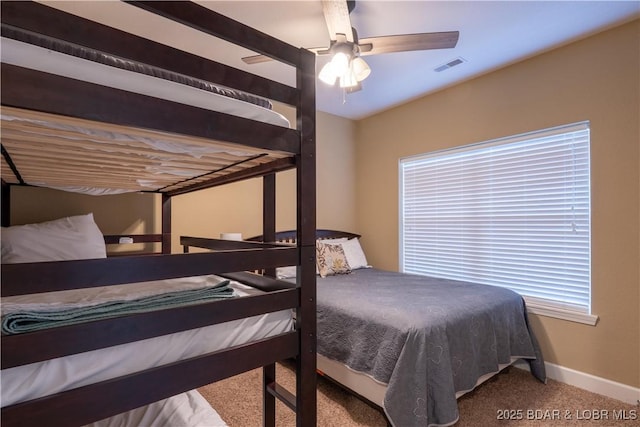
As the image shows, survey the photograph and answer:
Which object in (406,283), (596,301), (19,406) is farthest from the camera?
(406,283)

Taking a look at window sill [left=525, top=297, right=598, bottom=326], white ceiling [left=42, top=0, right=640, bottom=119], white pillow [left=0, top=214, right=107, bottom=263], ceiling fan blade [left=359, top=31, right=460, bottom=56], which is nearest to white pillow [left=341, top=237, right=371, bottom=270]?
window sill [left=525, top=297, right=598, bottom=326]

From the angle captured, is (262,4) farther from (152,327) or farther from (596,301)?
(596,301)

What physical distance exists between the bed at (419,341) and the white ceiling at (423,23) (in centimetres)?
188

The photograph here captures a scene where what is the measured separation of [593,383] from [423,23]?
279 centimetres

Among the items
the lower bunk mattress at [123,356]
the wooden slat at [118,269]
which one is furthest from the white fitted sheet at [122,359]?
the wooden slat at [118,269]

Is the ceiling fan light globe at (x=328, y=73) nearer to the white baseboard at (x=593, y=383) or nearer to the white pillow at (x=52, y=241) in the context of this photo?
the white pillow at (x=52, y=241)

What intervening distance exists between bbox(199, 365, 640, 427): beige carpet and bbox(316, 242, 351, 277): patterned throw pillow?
3.42 feet

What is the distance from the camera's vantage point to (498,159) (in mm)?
2758

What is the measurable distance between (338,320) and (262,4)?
2.06 metres

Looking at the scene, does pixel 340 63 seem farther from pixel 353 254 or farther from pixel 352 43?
pixel 353 254

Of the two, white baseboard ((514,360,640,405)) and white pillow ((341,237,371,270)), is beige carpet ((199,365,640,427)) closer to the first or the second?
white baseboard ((514,360,640,405))

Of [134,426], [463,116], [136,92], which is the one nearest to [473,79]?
[463,116]

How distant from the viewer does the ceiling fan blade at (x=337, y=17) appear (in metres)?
1.53

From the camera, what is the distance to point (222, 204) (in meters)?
3.12
